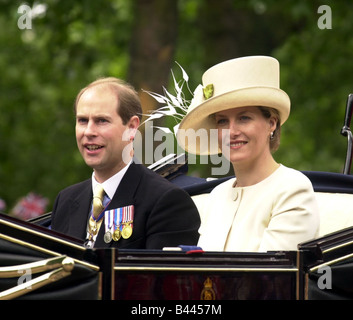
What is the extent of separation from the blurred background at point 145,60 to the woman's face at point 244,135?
2914mm

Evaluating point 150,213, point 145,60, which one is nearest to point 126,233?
point 150,213

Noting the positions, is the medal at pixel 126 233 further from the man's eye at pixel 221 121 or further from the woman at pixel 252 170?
the man's eye at pixel 221 121

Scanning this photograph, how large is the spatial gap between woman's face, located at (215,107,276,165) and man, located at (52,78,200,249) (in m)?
0.32

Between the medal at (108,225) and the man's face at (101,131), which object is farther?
the man's face at (101,131)

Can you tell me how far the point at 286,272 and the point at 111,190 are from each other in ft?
3.51

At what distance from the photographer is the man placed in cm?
418

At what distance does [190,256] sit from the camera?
3.61 meters

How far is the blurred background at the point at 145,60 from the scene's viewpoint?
9.42 m

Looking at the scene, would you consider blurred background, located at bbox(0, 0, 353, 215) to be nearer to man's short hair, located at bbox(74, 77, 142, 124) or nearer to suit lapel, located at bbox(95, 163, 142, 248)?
man's short hair, located at bbox(74, 77, 142, 124)

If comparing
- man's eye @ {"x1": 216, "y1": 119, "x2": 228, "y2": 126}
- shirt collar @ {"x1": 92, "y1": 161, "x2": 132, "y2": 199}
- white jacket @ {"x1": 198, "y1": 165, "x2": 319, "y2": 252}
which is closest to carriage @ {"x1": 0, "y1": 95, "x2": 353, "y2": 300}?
white jacket @ {"x1": 198, "y1": 165, "x2": 319, "y2": 252}

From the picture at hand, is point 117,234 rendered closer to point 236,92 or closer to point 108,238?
point 108,238

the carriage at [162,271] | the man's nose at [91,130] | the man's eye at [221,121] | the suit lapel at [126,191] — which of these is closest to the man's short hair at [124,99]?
the man's nose at [91,130]

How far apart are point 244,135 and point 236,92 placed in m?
0.21

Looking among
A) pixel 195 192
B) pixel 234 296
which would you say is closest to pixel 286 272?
pixel 234 296
